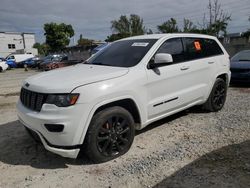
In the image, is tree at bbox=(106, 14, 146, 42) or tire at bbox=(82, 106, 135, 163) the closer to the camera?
tire at bbox=(82, 106, 135, 163)

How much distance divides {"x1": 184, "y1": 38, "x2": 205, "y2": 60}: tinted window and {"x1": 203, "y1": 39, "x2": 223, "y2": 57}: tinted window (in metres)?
0.18

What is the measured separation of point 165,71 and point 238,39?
37.2 meters

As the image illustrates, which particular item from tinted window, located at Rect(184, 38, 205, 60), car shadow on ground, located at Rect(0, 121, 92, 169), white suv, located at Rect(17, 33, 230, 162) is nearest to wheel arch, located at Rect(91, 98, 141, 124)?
white suv, located at Rect(17, 33, 230, 162)

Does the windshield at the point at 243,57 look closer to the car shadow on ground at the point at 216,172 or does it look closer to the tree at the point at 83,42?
the car shadow on ground at the point at 216,172

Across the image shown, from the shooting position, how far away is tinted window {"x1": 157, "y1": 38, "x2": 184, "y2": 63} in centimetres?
460

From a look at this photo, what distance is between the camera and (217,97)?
19.6 feet

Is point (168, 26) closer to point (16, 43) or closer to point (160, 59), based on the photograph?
point (16, 43)

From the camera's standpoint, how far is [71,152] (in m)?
3.45

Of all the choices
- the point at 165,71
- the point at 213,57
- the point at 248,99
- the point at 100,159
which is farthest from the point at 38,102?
the point at 248,99

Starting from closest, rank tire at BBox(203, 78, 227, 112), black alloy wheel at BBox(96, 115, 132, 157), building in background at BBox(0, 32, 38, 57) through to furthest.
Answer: black alloy wheel at BBox(96, 115, 132, 157) < tire at BBox(203, 78, 227, 112) < building in background at BBox(0, 32, 38, 57)

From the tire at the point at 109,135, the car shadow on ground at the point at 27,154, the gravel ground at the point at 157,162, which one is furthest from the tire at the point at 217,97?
the tire at the point at 109,135

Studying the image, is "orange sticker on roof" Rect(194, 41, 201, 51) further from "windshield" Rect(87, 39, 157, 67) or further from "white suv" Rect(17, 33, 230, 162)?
"windshield" Rect(87, 39, 157, 67)

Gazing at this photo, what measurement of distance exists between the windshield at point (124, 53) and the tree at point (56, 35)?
4646 cm

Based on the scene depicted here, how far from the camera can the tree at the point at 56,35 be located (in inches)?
1912
